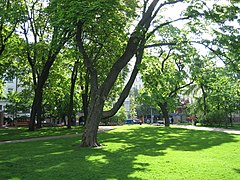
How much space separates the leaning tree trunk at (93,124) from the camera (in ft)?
43.4

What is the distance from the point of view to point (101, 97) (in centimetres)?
1372

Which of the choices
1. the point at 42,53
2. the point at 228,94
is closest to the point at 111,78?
the point at 42,53

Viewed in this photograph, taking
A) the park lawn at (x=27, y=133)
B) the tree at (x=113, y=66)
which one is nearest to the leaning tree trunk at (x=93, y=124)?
the tree at (x=113, y=66)

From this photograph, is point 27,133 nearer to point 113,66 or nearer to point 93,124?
point 93,124

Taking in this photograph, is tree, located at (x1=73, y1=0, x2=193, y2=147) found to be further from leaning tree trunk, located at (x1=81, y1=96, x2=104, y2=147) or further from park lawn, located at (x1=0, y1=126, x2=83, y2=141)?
park lawn, located at (x1=0, y1=126, x2=83, y2=141)

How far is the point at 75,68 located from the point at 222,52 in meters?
19.5

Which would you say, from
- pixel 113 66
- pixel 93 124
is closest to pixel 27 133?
pixel 93 124

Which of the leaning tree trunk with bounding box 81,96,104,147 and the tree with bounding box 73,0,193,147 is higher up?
the tree with bounding box 73,0,193,147

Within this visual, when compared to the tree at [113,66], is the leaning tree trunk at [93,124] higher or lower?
lower

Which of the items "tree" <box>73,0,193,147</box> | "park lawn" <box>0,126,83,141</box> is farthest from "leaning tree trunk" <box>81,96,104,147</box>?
"park lawn" <box>0,126,83,141</box>

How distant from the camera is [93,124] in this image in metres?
13.3

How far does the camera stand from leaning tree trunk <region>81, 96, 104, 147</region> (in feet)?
43.4

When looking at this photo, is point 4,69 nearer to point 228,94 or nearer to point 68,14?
point 68,14

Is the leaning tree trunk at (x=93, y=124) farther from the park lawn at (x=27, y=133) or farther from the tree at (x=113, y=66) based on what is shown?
the park lawn at (x=27, y=133)
